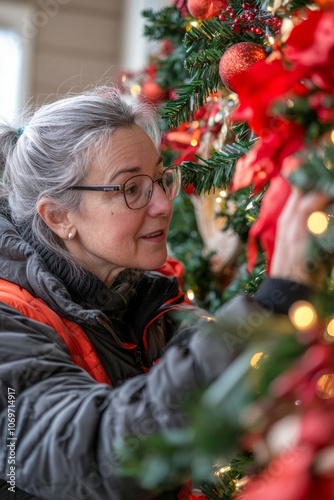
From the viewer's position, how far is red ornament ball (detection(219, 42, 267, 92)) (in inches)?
36.3

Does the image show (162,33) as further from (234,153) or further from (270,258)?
(270,258)

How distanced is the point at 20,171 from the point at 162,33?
0.47 metres

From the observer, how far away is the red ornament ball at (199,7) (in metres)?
1.07

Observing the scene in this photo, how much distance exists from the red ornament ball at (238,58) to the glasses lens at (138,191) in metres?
0.23

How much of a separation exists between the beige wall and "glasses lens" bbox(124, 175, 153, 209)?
102 inches

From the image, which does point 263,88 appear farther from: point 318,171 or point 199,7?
point 199,7

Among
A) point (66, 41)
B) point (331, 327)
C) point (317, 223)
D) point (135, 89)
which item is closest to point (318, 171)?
point (317, 223)

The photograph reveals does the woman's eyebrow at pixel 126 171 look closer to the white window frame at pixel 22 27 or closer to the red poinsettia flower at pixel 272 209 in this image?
A: the red poinsettia flower at pixel 272 209

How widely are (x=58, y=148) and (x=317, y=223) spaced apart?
0.62 m

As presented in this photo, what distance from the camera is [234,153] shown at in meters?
1.02

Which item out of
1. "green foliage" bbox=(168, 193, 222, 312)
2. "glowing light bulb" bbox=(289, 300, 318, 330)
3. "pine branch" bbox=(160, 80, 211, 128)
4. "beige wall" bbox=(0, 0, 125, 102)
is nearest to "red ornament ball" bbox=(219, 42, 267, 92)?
"pine branch" bbox=(160, 80, 211, 128)

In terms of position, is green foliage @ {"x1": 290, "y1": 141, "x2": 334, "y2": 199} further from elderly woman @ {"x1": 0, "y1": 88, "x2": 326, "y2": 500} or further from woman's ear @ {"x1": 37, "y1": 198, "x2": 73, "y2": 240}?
woman's ear @ {"x1": 37, "y1": 198, "x2": 73, "y2": 240}

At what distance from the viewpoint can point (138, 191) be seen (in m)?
1.11

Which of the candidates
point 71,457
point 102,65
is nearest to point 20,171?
point 71,457
